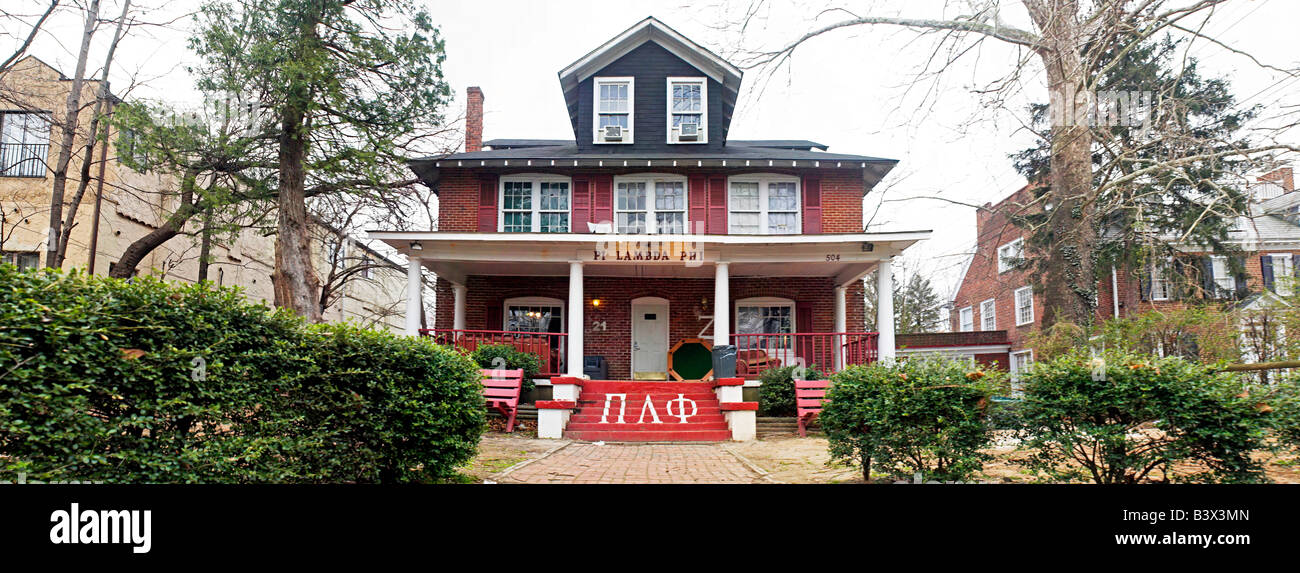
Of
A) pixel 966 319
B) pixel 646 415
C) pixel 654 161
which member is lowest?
pixel 646 415

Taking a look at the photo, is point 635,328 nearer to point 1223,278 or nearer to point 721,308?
point 721,308

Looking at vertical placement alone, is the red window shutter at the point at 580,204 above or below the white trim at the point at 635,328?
above

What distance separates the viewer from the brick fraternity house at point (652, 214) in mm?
12930

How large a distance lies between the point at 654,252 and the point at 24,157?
490 inches

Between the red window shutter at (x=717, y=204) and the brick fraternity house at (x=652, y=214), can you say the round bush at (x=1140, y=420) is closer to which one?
the brick fraternity house at (x=652, y=214)

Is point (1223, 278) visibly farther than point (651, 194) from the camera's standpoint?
Yes

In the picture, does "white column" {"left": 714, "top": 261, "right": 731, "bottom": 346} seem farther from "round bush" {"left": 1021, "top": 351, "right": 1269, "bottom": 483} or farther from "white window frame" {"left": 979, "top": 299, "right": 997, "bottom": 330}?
"white window frame" {"left": 979, "top": 299, "right": 997, "bottom": 330}

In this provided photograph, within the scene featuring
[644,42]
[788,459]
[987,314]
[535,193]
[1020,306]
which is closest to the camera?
[788,459]

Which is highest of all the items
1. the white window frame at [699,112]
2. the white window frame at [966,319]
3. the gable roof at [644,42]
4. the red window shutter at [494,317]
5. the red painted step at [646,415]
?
the gable roof at [644,42]

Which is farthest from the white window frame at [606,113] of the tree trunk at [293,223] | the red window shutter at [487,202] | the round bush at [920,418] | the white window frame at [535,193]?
the round bush at [920,418]

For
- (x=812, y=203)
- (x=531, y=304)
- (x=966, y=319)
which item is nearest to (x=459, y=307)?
(x=531, y=304)

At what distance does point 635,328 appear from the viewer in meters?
13.7

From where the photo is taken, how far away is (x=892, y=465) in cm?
499

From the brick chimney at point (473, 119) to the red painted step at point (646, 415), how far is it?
7359 mm
